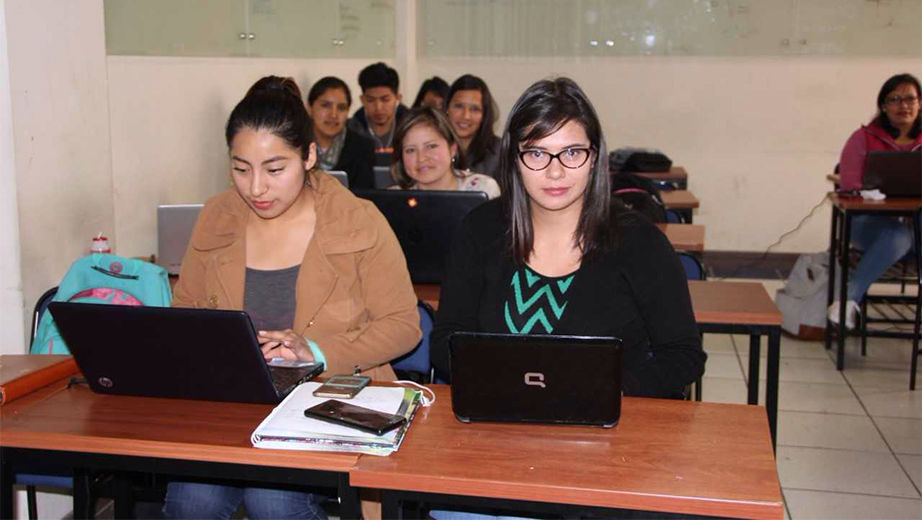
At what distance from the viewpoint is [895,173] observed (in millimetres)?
4676

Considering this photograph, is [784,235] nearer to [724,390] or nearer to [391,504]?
[724,390]

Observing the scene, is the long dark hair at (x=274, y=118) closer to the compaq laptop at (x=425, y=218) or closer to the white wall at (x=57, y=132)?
the compaq laptop at (x=425, y=218)

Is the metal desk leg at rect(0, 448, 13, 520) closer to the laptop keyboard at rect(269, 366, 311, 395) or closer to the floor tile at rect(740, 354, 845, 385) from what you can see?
the laptop keyboard at rect(269, 366, 311, 395)

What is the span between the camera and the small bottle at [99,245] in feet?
9.35

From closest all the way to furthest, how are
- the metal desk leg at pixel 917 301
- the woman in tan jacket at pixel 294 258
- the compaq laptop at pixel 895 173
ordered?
1. the woman in tan jacket at pixel 294 258
2. the metal desk leg at pixel 917 301
3. the compaq laptop at pixel 895 173

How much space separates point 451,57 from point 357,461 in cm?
609

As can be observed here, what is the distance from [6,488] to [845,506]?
2.47 meters

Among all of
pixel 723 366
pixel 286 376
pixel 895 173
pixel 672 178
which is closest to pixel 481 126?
pixel 723 366

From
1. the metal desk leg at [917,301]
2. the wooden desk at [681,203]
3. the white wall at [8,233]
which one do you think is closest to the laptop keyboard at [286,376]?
the white wall at [8,233]

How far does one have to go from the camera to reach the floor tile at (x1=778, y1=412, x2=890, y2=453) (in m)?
3.50

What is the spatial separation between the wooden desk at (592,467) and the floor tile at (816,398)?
234 centimetres

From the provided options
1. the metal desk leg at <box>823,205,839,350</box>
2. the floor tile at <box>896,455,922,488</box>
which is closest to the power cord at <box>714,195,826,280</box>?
the metal desk leg at <box>823,205,839,350</box>

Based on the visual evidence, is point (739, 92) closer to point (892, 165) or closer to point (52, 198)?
point (892, 165)

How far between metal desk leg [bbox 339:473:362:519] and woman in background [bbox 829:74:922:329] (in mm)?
3676
